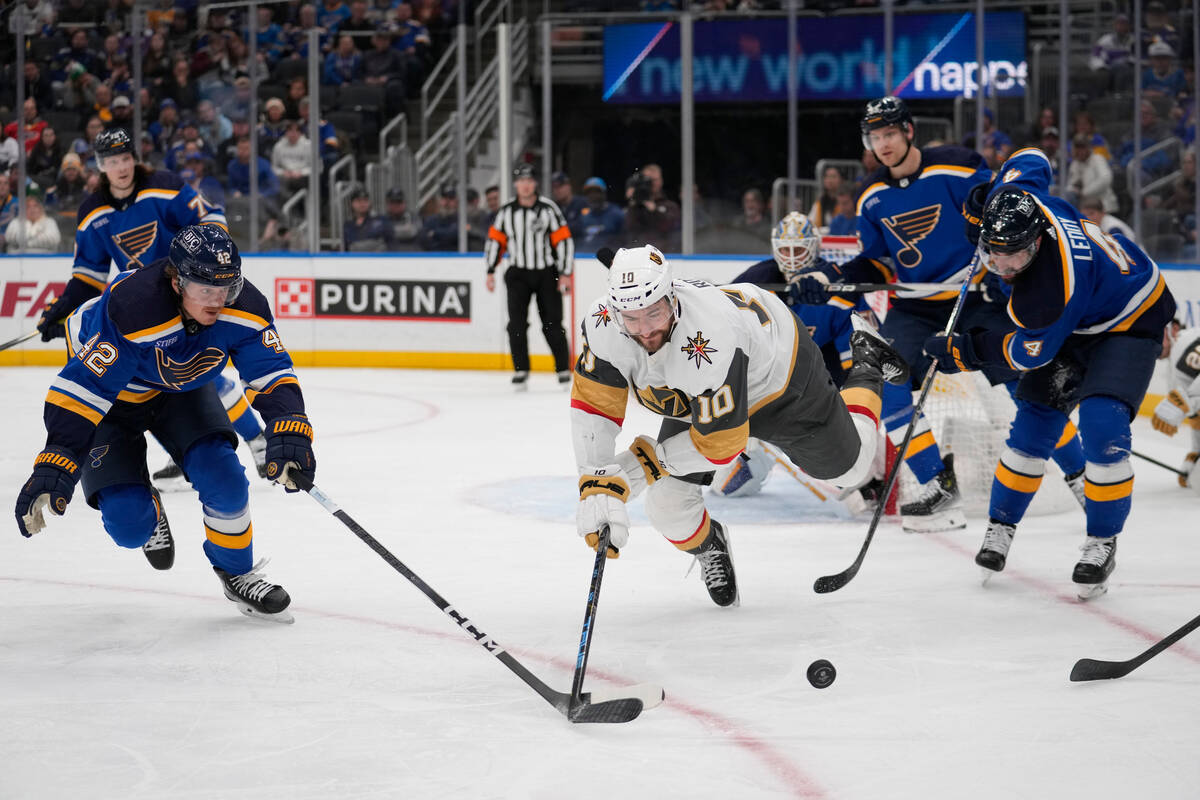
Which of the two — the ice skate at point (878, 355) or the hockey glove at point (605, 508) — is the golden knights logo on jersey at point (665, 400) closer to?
the hockey glove at point (605, 508)

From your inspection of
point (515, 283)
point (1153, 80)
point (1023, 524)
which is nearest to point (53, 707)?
point (1023, 524)

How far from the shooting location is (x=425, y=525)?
4.32m

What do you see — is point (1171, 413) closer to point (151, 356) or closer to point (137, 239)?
point (151, 356)

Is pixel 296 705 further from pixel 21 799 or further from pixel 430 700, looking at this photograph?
pixel 21 799

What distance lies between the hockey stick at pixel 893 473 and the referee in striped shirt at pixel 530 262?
4227 millimetres

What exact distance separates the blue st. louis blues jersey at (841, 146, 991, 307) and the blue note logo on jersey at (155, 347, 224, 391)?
205cm

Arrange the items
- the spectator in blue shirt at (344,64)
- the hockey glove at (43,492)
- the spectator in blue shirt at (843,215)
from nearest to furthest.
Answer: the hockey glove at (43,492)
the spectator in blue shirt at (843,215)
the spectator in blue shirt at (344,64)

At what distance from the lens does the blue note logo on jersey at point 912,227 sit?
4.08m

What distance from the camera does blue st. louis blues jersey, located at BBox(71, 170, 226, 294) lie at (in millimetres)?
5039

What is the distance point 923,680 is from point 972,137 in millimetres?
5517

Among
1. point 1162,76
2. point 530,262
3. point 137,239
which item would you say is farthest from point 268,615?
point 1162,76

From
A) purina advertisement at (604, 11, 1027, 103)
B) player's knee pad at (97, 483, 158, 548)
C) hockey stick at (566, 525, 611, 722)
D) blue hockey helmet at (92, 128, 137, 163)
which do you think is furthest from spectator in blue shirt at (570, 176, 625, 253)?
hockey stick at (566, 525, 611, 722)

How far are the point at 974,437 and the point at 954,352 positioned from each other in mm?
1111

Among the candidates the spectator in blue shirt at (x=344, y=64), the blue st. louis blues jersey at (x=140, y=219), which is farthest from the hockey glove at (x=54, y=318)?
Result: the spectator in blue shirt at (x=344, y=64)
